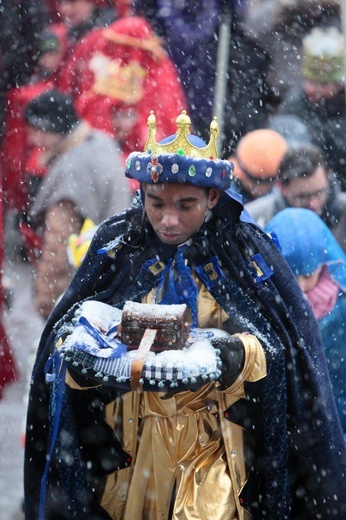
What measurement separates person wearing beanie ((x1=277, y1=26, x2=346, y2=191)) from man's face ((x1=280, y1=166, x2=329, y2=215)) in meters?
1.45

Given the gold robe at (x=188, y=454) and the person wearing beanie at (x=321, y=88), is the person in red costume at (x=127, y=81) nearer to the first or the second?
the person wearing beanie at (x=321, y=88)

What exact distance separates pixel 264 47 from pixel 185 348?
517 cm

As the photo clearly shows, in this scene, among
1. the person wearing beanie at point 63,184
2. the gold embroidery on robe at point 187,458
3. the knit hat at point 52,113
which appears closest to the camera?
the gold embroidery on robe at point 187,458

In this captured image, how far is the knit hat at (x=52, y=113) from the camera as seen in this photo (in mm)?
8555

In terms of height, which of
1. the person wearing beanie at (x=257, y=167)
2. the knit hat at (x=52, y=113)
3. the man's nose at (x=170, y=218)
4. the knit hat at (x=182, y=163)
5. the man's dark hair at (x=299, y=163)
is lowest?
the man's nose at (x=170, y=218)

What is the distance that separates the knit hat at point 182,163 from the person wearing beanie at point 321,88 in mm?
4257

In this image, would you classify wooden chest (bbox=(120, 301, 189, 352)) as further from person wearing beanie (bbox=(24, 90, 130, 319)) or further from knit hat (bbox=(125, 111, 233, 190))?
person wearing beanie (bbox=(24, 90, 130, 319))

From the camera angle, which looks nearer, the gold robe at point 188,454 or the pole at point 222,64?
the gold robe at point 188,454

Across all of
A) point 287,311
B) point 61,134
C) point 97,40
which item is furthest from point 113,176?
point 287,311

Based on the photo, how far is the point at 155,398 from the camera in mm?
4871

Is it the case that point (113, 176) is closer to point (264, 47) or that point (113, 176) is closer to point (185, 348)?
point (264, 47)

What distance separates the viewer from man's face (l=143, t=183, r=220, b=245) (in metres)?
4.71

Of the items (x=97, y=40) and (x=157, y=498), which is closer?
(x=157, y=498)

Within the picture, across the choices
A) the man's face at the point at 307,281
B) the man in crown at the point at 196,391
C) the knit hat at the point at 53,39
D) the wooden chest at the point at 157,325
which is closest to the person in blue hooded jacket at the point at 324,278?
the man's face at the point at 307,281
